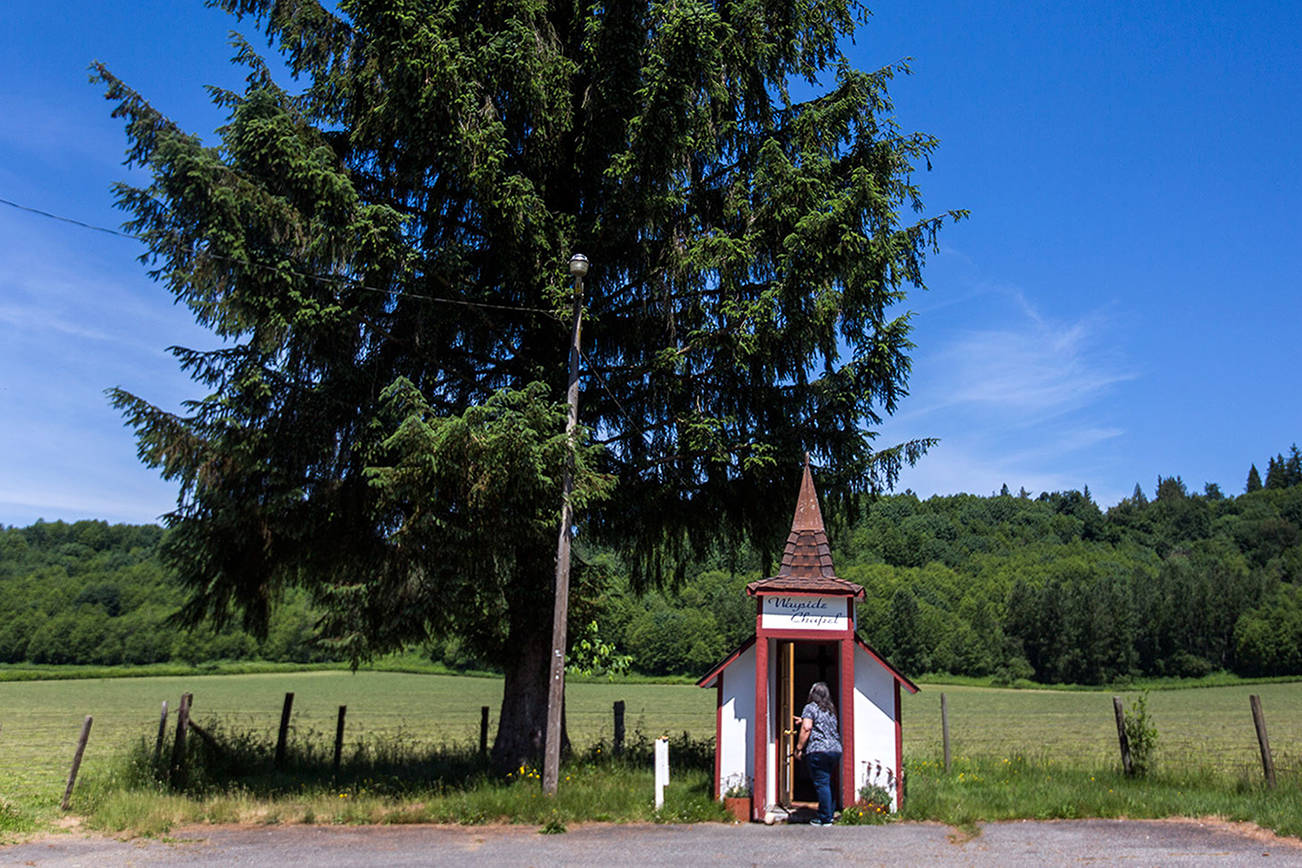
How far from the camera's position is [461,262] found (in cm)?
1377

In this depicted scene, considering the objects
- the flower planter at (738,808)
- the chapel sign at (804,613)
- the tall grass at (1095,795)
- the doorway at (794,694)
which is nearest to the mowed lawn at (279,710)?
the doorway at (794,694)

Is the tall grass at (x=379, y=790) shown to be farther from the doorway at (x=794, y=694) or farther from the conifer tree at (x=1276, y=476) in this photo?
the conifer tree at (x=1276, y=476)

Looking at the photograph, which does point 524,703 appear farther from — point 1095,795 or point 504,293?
point 1095,795

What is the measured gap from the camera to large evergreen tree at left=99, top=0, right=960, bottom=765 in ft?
41.7

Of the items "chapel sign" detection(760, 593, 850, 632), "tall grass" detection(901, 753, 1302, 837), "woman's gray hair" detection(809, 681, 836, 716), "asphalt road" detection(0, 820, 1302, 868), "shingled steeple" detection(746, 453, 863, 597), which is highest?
"shingled steeple" detection(746, 453, 863, 597)

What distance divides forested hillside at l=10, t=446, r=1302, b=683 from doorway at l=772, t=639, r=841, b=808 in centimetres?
4465

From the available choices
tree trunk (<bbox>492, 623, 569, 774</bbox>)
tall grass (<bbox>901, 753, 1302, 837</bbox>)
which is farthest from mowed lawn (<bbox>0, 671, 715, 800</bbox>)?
tall grass (<bbox>901, 753, 1302, 837</bbox>)

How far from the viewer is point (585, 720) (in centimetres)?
3341

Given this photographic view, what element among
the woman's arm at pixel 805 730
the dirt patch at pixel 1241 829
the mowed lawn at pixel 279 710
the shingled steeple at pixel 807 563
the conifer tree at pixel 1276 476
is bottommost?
the mowed lawn at pixel 279 710

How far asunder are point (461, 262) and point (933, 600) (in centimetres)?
8102

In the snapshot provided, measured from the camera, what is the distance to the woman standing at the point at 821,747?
11383 mm

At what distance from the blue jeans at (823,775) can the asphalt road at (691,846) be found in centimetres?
36

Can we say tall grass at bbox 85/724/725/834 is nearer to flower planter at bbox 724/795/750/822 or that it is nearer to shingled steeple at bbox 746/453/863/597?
flower planter at bbox 724/795/750/822

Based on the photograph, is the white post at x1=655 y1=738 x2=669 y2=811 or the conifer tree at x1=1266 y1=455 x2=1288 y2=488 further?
the conifer tree at x1=1266 y1=455 x2=1288 y2=488
